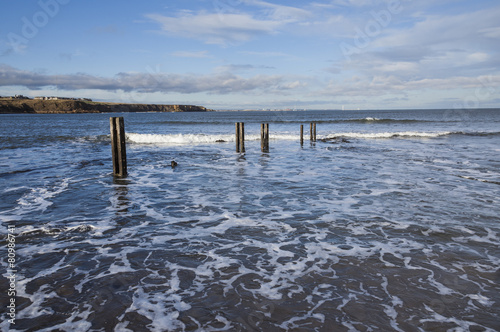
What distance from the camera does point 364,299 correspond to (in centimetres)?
457

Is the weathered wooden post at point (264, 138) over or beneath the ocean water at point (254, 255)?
over

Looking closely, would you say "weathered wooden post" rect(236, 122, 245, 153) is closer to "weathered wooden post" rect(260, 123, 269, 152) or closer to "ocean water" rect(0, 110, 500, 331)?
"weathered wooden post" rect(260, 123, 269, 152)

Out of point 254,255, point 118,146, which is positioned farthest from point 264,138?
point 254,255

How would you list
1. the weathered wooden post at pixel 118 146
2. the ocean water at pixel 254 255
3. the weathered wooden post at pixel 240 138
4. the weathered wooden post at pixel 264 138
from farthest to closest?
1. the weathered wooden post at pixel 264 138
2. the weathered wooden post at pixel 240 138
3. the weathered wooden post at pixel 118 146
4. the ocean water at pixel 254 255

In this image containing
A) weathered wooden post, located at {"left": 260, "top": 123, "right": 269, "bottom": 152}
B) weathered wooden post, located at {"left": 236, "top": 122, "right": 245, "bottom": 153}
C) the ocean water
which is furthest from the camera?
weathered wooden post, located at {"left": 260, "top": 123, "right": 269, "bottom": 152}

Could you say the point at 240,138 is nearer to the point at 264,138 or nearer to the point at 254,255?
the point at 264,138

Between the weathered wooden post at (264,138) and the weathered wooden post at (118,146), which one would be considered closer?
the weathered wooden post at (118,146)

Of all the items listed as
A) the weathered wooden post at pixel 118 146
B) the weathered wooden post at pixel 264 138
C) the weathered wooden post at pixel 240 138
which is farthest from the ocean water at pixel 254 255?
the weathered wooden post at pixel 264 138

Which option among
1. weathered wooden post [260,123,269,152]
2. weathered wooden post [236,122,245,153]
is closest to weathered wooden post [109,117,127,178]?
weathered wooden post [236,122,245,153]

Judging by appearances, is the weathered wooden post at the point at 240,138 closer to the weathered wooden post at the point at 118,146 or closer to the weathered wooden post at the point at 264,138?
the weathered wooden post at the point at 264,138

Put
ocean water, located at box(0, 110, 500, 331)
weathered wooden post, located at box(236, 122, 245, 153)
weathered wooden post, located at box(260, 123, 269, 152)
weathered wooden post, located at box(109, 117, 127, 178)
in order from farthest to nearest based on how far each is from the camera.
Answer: weathered wooden post, located at box(260, 123, 269, 152)
weathered wooden post, located at box(236, 122, 245, 153)
weathered wooden post, located at box(109, 117, 127, 178)
ocean water, located at box(0, 110, 500, 331)

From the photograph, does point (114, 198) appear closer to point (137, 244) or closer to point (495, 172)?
point (137, 244)

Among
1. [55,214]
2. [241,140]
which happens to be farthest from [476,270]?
[241,140]

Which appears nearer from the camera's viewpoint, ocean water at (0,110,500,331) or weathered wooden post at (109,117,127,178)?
ocean water at (0,110,500,331)
